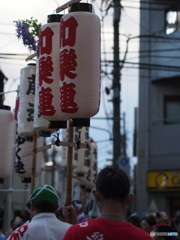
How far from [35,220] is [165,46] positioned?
19.0 m

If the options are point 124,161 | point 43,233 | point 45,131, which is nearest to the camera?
point 43,233

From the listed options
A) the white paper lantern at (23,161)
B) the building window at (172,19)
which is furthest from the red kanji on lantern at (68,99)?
the building window at (172,19)

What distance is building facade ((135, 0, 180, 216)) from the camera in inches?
933

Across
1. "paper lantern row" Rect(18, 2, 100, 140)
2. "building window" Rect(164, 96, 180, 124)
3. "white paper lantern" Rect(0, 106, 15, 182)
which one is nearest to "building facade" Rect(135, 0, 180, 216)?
"building window" Rect(164, 96, 180, 124)

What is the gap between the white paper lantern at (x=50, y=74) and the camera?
24.1ft

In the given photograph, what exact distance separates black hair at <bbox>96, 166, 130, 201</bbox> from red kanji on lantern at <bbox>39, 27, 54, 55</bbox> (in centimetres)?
372

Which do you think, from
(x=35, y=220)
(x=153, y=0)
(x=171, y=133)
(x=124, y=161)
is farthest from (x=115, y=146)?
(x=35, y=220)

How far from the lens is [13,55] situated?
15898 millimetres

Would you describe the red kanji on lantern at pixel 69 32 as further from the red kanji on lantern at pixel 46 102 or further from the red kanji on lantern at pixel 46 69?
the red kanji on lantern at pixel 46 102

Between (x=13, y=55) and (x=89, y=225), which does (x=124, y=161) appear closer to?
(x=13, y=55)

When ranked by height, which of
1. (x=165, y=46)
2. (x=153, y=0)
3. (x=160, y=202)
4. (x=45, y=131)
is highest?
(x=153, y=0)

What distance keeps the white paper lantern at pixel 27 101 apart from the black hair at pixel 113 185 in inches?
233

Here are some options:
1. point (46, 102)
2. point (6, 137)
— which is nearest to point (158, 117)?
point (6, 137)

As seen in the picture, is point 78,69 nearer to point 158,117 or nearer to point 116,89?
point 116,89
